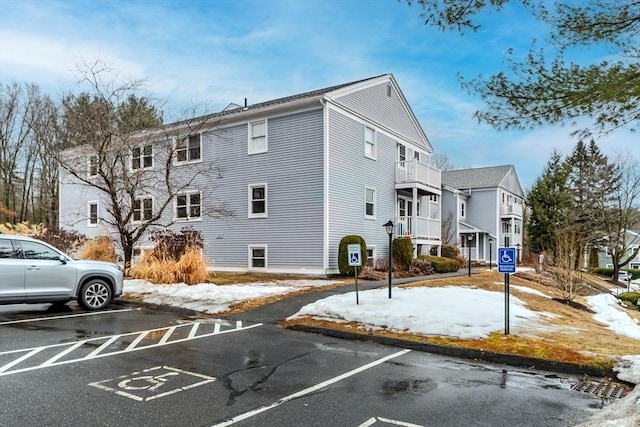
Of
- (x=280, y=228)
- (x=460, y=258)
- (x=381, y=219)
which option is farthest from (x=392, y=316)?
(x=460, y=258)

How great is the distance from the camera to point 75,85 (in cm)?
1667

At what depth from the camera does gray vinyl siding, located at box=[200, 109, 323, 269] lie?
1830 centimetres

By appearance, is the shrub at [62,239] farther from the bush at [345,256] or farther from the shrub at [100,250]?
the bush at [345,256]

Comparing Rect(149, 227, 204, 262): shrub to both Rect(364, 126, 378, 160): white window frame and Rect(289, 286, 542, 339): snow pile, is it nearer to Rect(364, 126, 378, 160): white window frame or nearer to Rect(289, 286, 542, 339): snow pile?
Rect(289, 286, 542, 339): snow pile

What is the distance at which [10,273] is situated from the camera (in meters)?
9.84

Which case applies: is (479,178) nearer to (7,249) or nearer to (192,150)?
(192,150)

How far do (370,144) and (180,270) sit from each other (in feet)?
35.7

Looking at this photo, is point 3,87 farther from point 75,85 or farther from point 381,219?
point 381,219

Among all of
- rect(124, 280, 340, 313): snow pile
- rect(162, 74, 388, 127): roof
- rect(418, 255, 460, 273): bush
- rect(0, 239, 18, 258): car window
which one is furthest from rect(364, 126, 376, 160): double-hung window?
rect(0, 239, 18, 258): car window

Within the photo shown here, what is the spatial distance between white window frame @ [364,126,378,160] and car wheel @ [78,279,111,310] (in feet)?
41.8

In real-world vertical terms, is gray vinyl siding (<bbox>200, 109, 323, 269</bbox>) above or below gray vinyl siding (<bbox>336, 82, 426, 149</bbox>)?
below

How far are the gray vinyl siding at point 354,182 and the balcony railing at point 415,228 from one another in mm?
687

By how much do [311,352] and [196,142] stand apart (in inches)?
660

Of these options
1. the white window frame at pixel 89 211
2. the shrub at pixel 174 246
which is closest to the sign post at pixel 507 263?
the shrub at pixel 174 246
